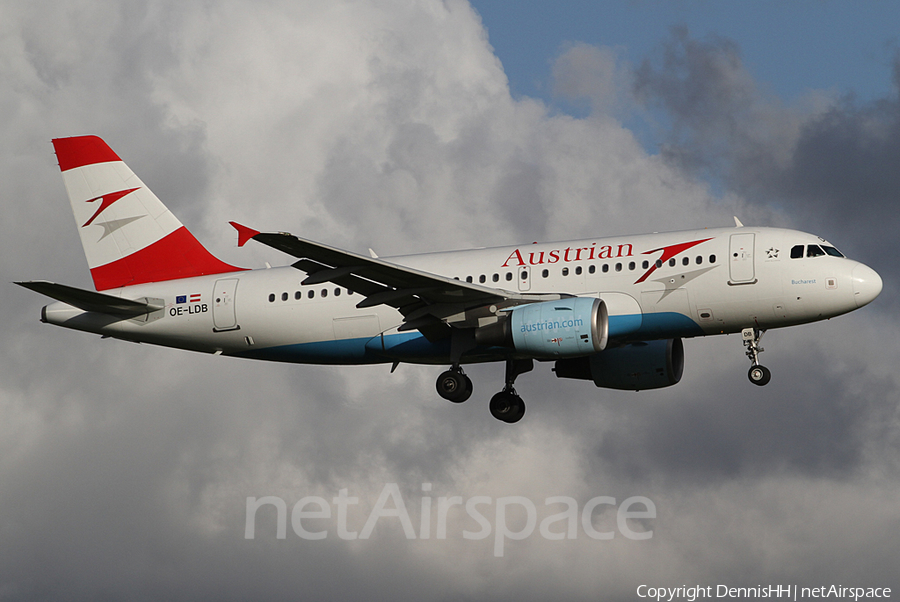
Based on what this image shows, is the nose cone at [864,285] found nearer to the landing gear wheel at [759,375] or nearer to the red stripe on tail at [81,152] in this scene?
the landing gear wheel at [759,375]

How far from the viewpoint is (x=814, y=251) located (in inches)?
1353

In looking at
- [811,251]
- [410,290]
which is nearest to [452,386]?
[410,290]

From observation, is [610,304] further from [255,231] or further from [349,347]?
[255,231]

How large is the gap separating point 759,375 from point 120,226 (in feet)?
76.0

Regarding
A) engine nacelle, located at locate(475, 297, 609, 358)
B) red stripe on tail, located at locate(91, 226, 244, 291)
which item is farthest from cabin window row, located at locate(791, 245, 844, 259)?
red stripe on tail, located at locate(91, 226, 244, 291)

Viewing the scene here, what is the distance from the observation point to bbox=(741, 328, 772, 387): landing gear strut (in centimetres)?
3503

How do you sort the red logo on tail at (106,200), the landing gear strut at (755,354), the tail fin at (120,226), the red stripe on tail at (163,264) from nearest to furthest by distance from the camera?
the landing gear strut at (755,354), the red stripe on tail at (163,264), the tail fin at (120,226), the red logo on tail at (106,200)

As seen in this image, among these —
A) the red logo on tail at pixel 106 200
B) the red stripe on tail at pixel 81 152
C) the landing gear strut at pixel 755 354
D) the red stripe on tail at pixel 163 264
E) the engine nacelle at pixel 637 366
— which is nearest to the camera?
the landing gear strut at pixel 755 354

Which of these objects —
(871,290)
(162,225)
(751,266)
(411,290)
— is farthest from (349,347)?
(871,290)

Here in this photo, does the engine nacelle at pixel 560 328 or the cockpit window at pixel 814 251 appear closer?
the engine nacelle at pixel 560 328

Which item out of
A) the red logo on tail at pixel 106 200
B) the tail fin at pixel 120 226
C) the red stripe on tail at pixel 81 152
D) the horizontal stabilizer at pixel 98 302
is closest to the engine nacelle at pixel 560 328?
the tail fin at pixel 120 226

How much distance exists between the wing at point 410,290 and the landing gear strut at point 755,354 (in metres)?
5.94

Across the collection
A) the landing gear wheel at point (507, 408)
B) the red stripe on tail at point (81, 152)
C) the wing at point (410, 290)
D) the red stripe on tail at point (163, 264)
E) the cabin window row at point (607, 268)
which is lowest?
the landing gear wheel at point (507, 408)

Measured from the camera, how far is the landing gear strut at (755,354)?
3503 cm
